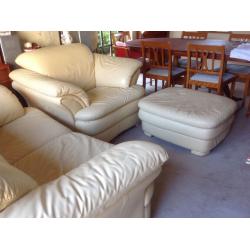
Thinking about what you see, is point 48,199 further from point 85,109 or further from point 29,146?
point 85,109

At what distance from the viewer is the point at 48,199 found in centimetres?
86

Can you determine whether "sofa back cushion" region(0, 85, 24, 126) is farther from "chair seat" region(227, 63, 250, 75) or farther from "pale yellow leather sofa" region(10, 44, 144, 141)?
"chair seat" region(227, 63, 250, 75)

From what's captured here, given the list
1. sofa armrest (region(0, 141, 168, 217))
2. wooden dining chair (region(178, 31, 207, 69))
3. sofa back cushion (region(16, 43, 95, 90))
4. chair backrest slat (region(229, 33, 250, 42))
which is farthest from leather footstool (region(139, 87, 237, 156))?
chair backrest slat (region(229, 33, 250, 42))

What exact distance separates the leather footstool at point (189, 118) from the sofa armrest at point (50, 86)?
59cm

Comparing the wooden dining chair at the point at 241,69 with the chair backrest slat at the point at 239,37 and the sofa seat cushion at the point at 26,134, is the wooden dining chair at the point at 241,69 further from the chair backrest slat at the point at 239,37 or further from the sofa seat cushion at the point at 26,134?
the sofa seat cushion at the point at 26,134

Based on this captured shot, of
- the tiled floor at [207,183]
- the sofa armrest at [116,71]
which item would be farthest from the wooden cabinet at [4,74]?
the tiled floor at [207,183]

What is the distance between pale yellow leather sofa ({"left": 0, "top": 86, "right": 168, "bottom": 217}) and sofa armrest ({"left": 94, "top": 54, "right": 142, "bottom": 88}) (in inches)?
43.4

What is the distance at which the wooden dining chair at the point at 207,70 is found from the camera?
269cm

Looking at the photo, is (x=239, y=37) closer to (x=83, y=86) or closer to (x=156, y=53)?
(x=156, y=53)
